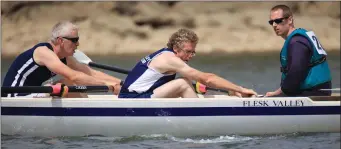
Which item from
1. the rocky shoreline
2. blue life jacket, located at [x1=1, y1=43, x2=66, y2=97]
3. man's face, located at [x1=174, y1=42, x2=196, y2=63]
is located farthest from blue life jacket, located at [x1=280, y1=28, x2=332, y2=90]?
the rocky shoreline

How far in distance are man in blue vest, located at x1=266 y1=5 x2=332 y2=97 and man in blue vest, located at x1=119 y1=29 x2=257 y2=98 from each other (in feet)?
1.43

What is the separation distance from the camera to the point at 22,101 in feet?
33.7

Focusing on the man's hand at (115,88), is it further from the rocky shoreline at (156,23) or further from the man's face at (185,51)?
the rocky shoreline at (156,23)

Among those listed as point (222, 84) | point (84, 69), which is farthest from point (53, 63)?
point (222, 84)

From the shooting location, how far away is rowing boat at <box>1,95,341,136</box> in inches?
393

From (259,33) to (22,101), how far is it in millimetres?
14726

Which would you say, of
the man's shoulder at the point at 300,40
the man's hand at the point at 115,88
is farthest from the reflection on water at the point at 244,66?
the man's shoulder at the point at 300,40

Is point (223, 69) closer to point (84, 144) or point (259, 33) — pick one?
point (259, 33)

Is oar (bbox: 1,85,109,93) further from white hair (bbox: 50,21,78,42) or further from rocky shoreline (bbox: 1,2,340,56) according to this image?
rocky shoreline (bbox: 1,2,340,56)

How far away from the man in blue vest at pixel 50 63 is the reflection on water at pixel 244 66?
204 inches

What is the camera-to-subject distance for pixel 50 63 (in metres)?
10.3

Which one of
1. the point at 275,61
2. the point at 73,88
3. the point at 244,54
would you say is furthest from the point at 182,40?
the point at 244,54

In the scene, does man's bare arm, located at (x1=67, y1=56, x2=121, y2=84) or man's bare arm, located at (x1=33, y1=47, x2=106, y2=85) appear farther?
man's bare arm, located at (x1=67, y1=56, x2=121, y2=84)

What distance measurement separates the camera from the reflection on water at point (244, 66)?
17403 millimetres
